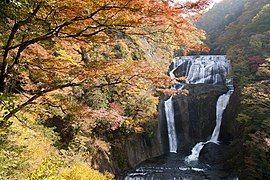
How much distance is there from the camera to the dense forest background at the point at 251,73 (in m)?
12.7

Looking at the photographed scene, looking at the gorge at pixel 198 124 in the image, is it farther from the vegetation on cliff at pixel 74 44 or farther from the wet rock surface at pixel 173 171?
the vegetation on cliff at pixel 74 44

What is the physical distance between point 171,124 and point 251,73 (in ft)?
23.8

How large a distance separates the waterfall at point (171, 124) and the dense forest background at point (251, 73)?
533cm

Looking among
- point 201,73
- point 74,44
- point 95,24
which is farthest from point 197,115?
point 95,24

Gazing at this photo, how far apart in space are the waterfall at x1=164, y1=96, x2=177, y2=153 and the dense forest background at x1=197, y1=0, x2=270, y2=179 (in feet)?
17.5

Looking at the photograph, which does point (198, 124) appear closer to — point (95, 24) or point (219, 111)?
point (219, 111)

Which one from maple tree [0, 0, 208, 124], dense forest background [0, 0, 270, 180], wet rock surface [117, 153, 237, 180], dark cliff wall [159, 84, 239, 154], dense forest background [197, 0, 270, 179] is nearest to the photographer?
maple tree [0, 0, 208, 124]

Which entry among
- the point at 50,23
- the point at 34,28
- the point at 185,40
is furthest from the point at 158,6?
the point at 34,28

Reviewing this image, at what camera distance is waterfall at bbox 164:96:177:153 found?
69.9 feet

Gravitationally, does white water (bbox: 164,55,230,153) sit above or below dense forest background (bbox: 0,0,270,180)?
above

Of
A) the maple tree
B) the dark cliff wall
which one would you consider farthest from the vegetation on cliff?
the dark cliff wall

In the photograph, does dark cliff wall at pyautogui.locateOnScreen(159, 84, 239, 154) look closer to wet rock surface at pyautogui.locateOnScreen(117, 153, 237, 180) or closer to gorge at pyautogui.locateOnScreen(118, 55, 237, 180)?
gorge at pyautogui.locateOnScreen(118, 55, 237, 180)

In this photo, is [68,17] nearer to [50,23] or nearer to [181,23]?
[50,23]

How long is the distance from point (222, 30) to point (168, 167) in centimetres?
3066
